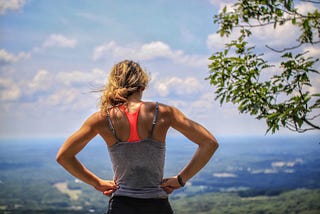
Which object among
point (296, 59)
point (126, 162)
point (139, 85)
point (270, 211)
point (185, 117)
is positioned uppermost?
point (296, 59)

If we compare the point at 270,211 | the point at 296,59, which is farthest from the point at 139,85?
the point at 270,211

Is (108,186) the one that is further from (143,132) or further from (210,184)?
(210,184)

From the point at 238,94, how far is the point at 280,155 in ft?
417

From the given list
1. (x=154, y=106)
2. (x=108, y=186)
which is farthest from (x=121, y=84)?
(x=108, y=186)

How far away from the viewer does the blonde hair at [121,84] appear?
6.63ft

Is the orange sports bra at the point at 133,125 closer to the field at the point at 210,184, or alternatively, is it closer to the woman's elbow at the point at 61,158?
the woman's elbow at the point at 61,158

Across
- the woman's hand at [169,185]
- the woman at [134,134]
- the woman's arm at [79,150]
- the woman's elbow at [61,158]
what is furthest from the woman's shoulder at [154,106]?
the woman's elbow at [61,158]

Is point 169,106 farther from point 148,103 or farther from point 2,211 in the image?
point 2,211

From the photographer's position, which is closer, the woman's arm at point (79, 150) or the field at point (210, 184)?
the woman's arm at point (79, 150)

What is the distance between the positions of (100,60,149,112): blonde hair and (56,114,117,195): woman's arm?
100 mm

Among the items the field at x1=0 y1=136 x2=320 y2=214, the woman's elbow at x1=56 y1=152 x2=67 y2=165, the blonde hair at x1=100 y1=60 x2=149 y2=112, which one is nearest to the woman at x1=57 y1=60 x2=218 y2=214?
the blonde hair at x1=100 y1=60 x2=149 y2=112

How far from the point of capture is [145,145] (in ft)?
6.58

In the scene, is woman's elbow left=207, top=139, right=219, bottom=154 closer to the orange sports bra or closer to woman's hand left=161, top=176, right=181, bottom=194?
woman's hand left=161, top=176, right=181, bottom=194

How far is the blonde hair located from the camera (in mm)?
2021
